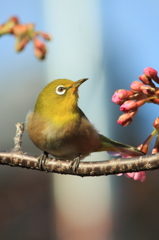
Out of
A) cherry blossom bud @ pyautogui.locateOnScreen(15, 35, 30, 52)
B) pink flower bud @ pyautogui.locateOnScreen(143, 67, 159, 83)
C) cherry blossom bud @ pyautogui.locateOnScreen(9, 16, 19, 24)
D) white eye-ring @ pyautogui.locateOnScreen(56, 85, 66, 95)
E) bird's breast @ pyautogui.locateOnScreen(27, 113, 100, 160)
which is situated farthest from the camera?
white eye-ring @ pyautogui.locateOnScreen(56, 85, 66, 95)

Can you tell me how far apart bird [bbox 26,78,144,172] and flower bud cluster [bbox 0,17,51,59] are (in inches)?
79.4

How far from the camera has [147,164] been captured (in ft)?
6.71

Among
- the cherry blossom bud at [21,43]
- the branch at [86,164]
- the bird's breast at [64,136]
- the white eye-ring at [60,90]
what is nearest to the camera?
the cherry blossom bud at [21,43]

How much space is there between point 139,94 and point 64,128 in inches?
50.5

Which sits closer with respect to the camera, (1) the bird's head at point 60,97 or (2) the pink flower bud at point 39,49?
(2) the pink flower bud at point 39,49

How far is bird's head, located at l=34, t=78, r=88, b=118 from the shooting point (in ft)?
10.9

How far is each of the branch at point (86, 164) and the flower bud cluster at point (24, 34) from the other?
1.09m

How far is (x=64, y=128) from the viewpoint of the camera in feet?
10.6

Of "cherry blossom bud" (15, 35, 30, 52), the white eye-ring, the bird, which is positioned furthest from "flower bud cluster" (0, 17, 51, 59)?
the white eye-ring

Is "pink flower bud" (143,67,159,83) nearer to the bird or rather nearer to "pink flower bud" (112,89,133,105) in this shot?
"pink flower bud" (112,89,133,105)

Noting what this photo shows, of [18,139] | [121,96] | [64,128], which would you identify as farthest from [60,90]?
[121,96]

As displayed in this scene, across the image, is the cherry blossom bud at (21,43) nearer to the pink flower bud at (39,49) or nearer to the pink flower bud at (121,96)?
the pink flower bud at (39,49)

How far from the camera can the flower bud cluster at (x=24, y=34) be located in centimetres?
110

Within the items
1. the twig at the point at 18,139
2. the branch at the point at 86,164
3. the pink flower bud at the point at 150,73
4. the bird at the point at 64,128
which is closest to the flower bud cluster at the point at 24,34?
the pink flower bud at the point at 150,73
